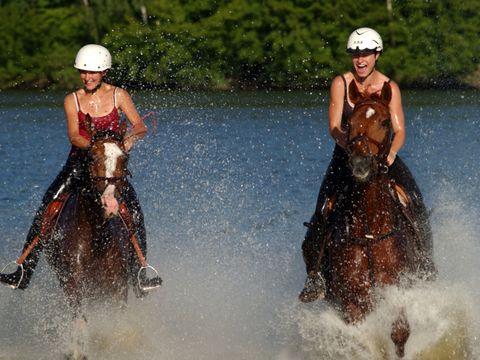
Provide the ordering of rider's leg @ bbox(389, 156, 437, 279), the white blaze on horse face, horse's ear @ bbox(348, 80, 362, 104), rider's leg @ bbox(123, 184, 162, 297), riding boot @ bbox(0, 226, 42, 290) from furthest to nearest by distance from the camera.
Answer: riding boot @ bbox(0, 226, 42, 290), rider's leg @ bbox(123, 184, 162, 297), rider's leg @ bbox(389, 156, 437, 279), horse's ear @ bbox(348, 80, 362, 104), the white blaze on horse face

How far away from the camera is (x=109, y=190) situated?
12.3m

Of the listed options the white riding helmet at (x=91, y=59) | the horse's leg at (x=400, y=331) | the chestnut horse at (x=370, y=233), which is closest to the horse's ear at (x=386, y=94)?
the chestnut horse at (x=370, y=233)

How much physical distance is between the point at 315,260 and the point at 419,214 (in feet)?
3.70

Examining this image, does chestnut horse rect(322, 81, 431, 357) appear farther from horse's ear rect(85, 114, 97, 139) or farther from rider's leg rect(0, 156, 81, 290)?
rider's leg rect(0, 156, 81, 290)

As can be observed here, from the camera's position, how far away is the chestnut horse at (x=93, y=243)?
12.4 m

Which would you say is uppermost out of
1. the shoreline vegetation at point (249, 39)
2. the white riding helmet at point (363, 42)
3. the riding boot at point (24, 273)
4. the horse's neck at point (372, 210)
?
the white riding helmet at point (363, 42)

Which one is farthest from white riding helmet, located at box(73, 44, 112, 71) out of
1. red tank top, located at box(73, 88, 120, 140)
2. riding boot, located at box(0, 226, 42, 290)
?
riding boot, located at box(0, 226, 42, 290)

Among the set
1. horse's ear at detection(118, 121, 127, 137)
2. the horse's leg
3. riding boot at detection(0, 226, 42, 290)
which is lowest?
riding boot at detection(0, 226, 42, 290)

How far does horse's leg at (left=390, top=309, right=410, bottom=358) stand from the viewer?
40.2 ft

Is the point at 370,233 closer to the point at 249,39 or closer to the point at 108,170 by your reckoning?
the point at 108,170

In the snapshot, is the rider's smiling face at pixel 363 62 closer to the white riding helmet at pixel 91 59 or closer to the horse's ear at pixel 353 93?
the horse's ear at pixel 353 93

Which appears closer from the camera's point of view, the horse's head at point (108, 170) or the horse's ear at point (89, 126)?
the horse's head at point (108, 170)

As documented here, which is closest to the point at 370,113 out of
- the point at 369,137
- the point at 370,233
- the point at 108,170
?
the point at 369,137

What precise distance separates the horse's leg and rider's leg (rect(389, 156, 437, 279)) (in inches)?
24.8
